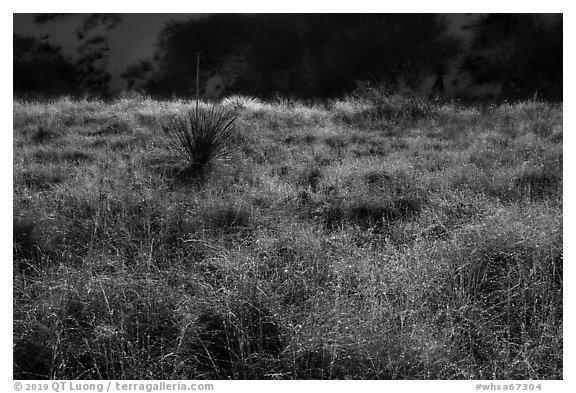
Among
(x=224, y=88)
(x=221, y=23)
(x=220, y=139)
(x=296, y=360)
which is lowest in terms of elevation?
(x=296, y=360)

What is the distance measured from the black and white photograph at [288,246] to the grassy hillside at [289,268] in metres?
0.02

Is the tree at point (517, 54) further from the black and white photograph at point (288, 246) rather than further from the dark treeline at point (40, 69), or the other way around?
the dark treeline at point (40, 69)

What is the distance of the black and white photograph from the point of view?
9.09ft

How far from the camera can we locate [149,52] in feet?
65.4

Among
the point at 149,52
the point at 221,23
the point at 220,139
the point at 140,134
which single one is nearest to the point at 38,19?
the point at 149,52

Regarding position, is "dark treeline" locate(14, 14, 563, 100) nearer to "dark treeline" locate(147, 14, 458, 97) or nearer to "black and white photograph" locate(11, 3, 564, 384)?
"dark treeline" locate(147, 14, 458, 97)

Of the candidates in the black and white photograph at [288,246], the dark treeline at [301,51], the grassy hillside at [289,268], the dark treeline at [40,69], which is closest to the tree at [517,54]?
the dark treeline at [301,51]

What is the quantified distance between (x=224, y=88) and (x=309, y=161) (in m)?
12.6

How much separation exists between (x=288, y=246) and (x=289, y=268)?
0.32 m

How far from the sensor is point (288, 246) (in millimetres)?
3840

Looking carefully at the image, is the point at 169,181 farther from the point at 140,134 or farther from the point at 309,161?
the point at 140,134

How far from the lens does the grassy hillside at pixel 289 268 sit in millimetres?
2758

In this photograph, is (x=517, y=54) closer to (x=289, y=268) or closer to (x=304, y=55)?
(x=304, y=55)

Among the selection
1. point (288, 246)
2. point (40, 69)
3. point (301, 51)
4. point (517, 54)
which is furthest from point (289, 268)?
point (40, 69)
